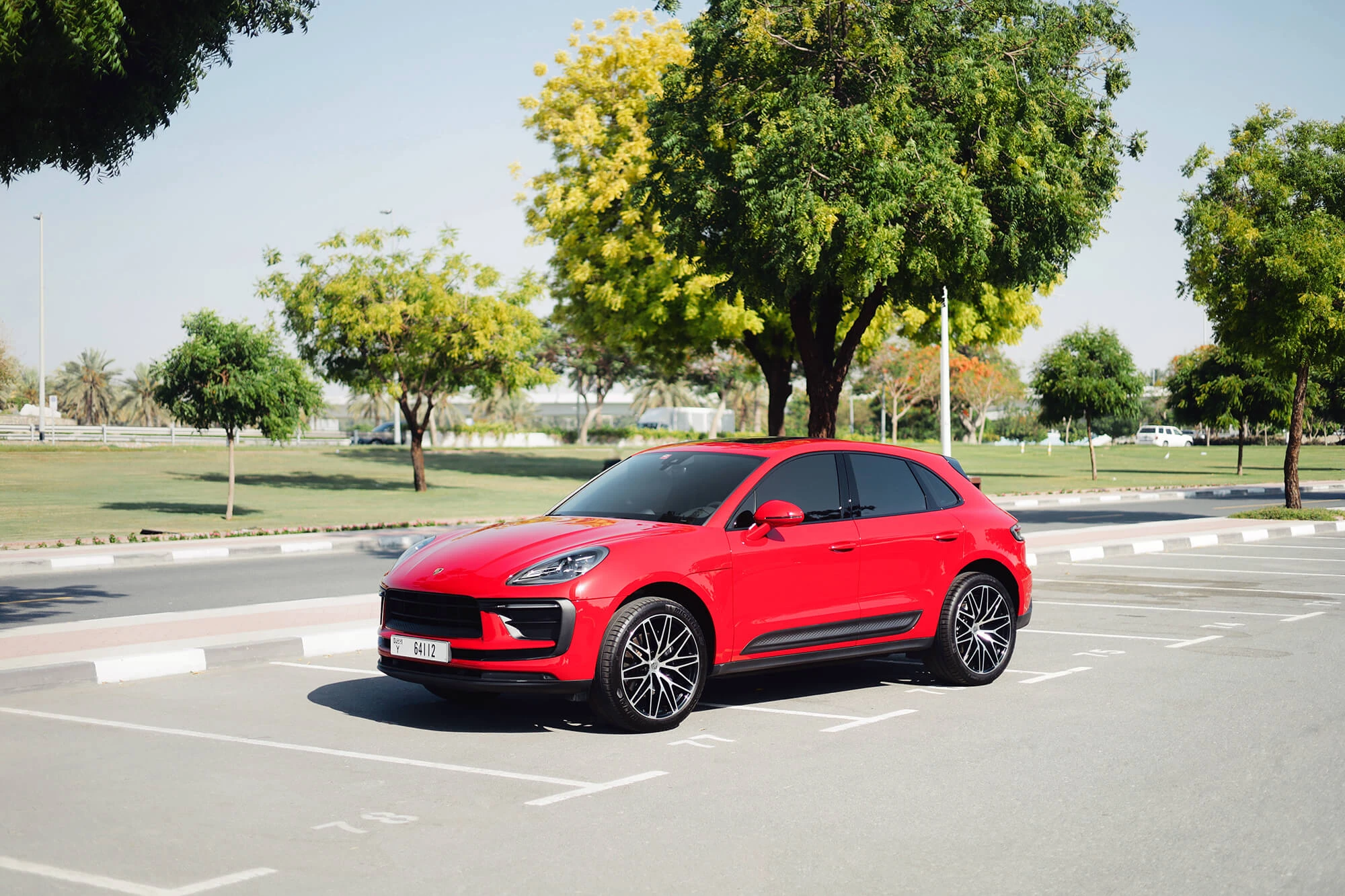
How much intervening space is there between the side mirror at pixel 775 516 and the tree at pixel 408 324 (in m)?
27.9

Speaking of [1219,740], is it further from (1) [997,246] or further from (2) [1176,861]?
(1) [997,246]

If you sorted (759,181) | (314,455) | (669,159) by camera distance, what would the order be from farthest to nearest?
1. (314,455)
2. (669,159)
3. (759,181)

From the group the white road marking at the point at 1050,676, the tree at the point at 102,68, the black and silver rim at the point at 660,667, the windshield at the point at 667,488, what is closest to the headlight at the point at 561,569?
the black and silver rim at the point at 660,667

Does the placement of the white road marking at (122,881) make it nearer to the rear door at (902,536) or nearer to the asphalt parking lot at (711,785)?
the asphalt parking lot at (711,785)

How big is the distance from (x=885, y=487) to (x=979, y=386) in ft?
278

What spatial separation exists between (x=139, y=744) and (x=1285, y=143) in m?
21.5

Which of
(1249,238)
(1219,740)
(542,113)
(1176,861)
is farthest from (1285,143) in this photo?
(542,113)

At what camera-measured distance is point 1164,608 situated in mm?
12797

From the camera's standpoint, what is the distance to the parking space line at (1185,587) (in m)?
Result: 13.8

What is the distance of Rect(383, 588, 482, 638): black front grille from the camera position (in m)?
7.05

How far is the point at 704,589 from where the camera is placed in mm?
7348

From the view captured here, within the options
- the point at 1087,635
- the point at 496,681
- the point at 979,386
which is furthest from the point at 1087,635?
the point at 979,386

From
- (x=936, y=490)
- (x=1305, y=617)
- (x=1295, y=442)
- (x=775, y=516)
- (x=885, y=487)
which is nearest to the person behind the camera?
(x=775, y=516)

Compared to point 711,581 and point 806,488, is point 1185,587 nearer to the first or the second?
point 806,488
